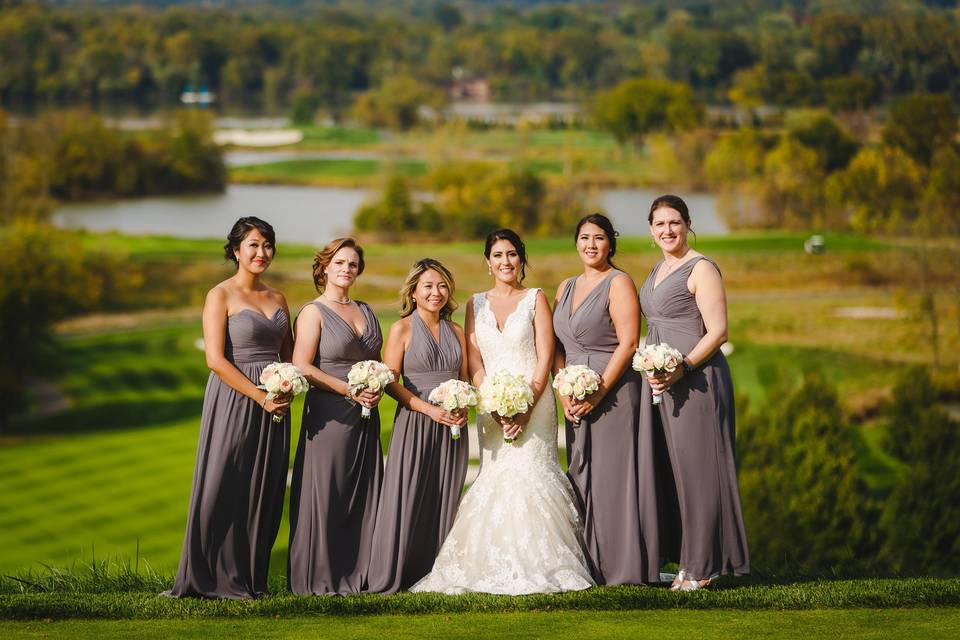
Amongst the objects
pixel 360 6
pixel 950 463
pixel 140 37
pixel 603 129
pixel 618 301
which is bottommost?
pixel 950 463

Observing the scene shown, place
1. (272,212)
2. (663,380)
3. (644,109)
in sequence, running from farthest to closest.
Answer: (644,109), (272,212), (663,380)

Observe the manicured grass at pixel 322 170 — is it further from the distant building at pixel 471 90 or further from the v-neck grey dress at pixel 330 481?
A: the v-neck grey dress at pixel 330 481

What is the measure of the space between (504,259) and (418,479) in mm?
1413

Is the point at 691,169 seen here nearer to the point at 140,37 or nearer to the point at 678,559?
the point at 140,37

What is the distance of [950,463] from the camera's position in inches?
1019

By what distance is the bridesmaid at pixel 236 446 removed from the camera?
7055 millimetres

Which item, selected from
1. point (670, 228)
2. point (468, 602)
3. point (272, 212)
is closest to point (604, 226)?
point (670, 228)

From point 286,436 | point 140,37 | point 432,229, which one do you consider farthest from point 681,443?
point 140,37

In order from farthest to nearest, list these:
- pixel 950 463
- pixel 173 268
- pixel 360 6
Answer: pixel 360 6 → pixel 173 268 → pixel 950 463

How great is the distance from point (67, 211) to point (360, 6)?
29.9 metres

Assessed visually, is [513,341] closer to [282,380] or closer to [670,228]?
[670,228]

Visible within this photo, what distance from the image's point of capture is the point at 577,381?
23.0 ft

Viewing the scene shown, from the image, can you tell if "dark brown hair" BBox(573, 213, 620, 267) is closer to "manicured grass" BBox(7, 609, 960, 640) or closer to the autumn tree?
"manicured grass" BBox(7, 609, 960, 640)

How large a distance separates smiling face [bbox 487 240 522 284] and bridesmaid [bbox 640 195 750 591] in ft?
2.88
